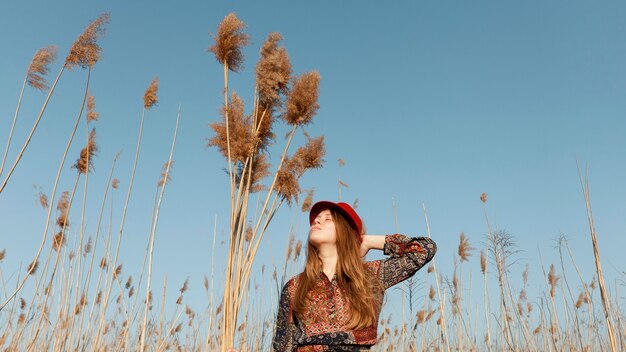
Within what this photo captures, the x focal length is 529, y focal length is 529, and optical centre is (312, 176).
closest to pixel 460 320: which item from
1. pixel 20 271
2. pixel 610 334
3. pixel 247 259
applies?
pixel 610 334

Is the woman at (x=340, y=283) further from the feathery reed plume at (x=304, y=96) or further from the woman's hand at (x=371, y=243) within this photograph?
the feathery reed plume at (x=304, y=96)

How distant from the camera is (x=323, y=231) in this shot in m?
2.50

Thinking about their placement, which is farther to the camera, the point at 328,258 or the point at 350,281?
the point at 328,258

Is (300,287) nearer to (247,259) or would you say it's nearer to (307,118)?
(247,259)

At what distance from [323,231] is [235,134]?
614 mm

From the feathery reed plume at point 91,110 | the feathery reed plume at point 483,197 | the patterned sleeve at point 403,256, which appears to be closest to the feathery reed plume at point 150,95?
the feathery reed plume at point 91,110

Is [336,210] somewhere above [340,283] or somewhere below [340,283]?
above

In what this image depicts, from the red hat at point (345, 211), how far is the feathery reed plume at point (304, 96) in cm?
43

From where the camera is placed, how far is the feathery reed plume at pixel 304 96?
99.4 inches

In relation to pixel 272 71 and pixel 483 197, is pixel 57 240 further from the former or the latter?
pixel 483 197

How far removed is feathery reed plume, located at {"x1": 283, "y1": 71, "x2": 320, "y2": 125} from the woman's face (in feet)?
1.64

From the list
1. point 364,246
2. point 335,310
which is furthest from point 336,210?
point 335,310

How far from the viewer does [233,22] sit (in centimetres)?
257

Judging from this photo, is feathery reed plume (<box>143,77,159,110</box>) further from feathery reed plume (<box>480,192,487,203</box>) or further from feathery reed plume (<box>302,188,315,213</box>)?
feathery reed plume (<box>480,192,487,203</box>)
